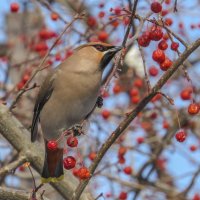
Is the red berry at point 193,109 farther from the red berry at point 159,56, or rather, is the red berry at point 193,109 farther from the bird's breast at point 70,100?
the bird's breast at point 70,100

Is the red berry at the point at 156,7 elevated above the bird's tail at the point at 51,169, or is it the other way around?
the red berry at the point at 156,7

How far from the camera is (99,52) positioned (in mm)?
3752

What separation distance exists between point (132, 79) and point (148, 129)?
2.08ft

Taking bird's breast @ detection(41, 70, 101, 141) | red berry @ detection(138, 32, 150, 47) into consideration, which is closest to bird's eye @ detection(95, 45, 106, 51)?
bird's breast @ detection(41, 70, 101, 141)

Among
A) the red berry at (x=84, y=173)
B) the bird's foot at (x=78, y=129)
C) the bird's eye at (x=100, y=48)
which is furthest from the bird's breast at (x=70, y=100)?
the red berry at (x=84, y=173)

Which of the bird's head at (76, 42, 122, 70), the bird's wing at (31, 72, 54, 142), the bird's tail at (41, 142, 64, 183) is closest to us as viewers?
the bird's tail at (41, 142, 64, 183)

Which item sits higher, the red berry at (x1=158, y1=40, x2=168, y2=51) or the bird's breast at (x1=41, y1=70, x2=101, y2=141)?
the red berry at (x1=158, y1=40, x2=168, y2=51)

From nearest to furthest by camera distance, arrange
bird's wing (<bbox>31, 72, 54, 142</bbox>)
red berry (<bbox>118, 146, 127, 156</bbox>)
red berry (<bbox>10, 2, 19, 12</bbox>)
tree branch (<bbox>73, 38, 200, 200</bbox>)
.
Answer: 1. tree branch (<bbox>73, 38, 200, 200</bbox>)
2. bird's wing (<bbox>31, 72, 54, 142</bbox>)
3. red berry (<bbox>118, 146, 127, 156</bbox>)
4. red berry (<bbox>10, 2, 19, 12</bbox>)

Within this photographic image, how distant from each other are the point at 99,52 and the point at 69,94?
35 cm

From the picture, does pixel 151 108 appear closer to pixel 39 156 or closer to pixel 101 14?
pixel 101 14

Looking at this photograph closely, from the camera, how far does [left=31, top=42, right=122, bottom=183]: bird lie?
3709 mm

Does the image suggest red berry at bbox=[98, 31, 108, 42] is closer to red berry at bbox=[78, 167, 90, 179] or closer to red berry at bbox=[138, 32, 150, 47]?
red berry at bbox=[138, 32, 150, 47]

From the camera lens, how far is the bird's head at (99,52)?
3641 mm

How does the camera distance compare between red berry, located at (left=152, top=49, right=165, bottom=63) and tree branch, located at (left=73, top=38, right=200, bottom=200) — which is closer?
tree branch, located at (left=73, top=38, right=200, bottom=200)
